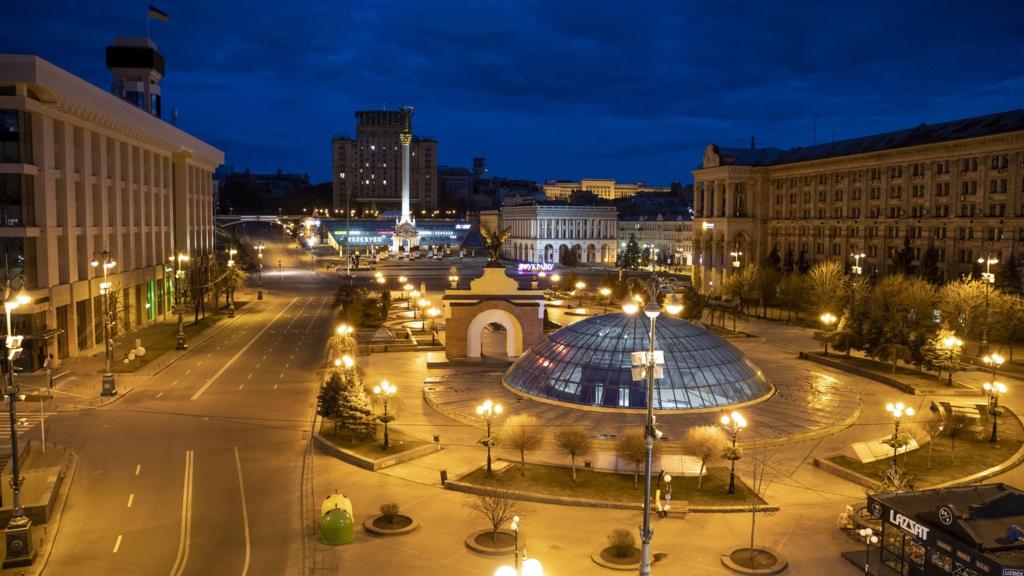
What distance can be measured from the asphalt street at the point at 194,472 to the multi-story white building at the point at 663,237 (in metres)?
113

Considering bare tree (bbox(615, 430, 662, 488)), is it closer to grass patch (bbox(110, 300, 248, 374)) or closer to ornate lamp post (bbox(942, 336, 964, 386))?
ornate lamp post (bbox(942, 336, 964, 386))

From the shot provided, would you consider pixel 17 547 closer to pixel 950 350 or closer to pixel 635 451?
pixel 635 451

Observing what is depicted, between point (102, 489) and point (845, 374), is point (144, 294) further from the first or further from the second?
point (845, 374)

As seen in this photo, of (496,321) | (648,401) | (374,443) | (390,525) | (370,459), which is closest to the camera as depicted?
(648,401)

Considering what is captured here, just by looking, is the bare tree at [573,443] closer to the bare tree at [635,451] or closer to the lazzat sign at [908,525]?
the bare tree at [635,451]

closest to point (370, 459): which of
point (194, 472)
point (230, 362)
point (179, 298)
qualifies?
point (194, 472)

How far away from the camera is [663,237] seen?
164 metres

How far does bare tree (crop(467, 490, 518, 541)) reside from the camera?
2192 centimetres

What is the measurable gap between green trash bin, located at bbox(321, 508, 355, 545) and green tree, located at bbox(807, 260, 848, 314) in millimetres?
51838

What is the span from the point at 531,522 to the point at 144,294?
54.2 m

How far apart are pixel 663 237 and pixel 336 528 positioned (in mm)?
147672

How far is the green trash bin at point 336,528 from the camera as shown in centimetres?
2161

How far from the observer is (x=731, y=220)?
108 meters

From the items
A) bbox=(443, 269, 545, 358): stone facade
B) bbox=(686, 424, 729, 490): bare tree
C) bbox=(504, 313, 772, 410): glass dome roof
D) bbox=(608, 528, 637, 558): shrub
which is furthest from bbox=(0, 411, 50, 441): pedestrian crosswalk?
bbox=(686, 424, 729, 490): bare tree
